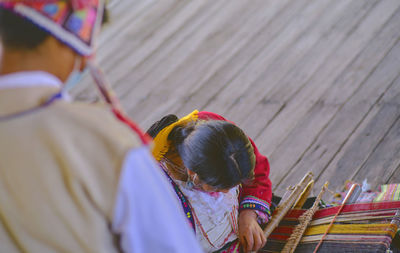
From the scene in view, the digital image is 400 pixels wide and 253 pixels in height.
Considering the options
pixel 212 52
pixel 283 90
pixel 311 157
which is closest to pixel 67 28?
pixel 311 157

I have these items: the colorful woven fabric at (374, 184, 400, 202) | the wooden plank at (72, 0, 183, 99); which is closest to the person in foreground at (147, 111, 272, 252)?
the colorful woven fabric at (374, 184, 400, 202)

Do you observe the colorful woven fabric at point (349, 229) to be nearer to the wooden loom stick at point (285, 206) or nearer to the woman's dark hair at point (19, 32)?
the wooden loom stick at point (285, 206)

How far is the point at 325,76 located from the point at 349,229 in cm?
134

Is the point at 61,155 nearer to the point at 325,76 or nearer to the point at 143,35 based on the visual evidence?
the point at 325,76

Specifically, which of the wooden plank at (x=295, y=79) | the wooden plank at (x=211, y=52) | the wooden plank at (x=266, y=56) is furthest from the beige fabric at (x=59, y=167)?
the wooden plank at (x=211, y=52)

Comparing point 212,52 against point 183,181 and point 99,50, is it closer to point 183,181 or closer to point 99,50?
point 99,50

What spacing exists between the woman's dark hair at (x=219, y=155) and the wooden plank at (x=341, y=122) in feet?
2.84

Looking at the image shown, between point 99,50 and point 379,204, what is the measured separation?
259 cm

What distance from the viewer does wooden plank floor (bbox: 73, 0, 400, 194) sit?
218 centimetres

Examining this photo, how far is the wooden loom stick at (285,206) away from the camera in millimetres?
1504

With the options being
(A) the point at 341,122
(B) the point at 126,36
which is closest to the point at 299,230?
(A) the point at 341,122

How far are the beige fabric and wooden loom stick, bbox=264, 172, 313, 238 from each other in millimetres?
956

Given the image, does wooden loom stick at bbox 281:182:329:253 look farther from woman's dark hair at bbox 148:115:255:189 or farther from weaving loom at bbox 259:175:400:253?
woman's dark hair at bbox 148:115:255:189

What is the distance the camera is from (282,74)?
2721 mm
